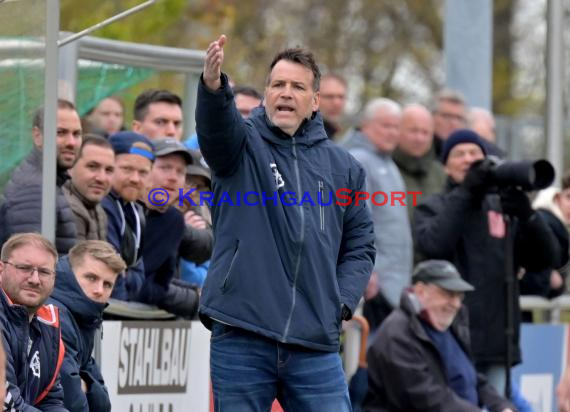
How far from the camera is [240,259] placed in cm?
689

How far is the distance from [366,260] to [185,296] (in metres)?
1.90

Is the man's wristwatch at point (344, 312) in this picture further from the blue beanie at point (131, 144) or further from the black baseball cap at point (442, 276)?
the black baseball cap at point (442, 276)

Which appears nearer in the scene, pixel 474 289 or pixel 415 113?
pixel 474 289

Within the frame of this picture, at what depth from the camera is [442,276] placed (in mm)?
9883

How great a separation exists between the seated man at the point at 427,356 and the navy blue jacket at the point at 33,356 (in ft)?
9.74

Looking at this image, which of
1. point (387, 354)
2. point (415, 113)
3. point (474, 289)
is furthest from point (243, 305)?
point (415, 113)

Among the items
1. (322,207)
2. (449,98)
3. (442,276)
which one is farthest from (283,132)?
(449,98)

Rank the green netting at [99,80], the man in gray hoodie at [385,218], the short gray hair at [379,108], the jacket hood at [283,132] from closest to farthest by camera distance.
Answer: the jacket hood at [283,132] → the green netting at [99,80] → the man in gray hoodie at [385,218] → the short gray hair at [379,108]

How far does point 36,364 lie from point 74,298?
0.61 m

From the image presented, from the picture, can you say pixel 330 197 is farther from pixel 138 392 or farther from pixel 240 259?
pixel 138 392

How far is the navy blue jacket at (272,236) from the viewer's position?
6867mm

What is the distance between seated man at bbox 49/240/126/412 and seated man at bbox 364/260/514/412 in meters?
2.49

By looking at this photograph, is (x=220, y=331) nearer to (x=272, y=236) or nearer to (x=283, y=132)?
(x=272, y=236)

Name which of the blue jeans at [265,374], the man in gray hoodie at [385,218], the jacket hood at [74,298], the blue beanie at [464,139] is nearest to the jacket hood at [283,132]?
the blue jeans at [265,374]
